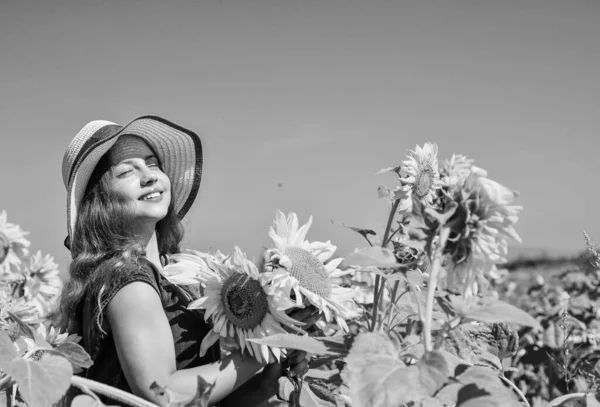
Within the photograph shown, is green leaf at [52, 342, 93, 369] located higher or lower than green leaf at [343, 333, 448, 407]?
lower

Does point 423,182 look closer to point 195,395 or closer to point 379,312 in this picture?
point 379,312

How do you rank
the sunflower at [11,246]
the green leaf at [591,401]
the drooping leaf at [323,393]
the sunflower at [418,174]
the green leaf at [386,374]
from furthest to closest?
1. the sunflower at [11,246]
2. the sunflower at [418,174]
3. the drooping leaf at [323,393]
4. the green leaf at [591,401]
5. the green leaf at [386,374]

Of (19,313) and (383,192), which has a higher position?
(383,192)

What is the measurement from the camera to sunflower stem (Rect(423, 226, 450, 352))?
901 millimetres

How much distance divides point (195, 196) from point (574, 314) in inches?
102

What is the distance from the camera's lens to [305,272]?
5.12 feet

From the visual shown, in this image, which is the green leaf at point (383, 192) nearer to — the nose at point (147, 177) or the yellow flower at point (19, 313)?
the nose at point (147, 177)

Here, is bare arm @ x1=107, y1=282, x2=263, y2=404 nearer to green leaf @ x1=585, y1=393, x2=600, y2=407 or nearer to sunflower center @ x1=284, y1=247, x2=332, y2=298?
sunflower center @ x1=284, y1=247, x2=332, y2=298

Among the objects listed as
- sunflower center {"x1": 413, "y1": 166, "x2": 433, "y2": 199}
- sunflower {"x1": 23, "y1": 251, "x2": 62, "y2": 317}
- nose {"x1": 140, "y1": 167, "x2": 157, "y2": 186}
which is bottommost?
sunflower {"x1": 23, "y1": 251, "x2": 62, "y2": 317}

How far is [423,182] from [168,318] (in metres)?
0.86

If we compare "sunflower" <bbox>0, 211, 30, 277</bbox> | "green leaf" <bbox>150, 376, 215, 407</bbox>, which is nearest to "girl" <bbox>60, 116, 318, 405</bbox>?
"green leaf" <bbox>150, 376, 215, 407</bbox>

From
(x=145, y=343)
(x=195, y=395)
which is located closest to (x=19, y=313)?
(x=145, y=343)

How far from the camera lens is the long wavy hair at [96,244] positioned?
2.19 metres

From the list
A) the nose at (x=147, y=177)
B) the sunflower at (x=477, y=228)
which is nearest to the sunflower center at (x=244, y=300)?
the sunflower at (x=477, y=228)
